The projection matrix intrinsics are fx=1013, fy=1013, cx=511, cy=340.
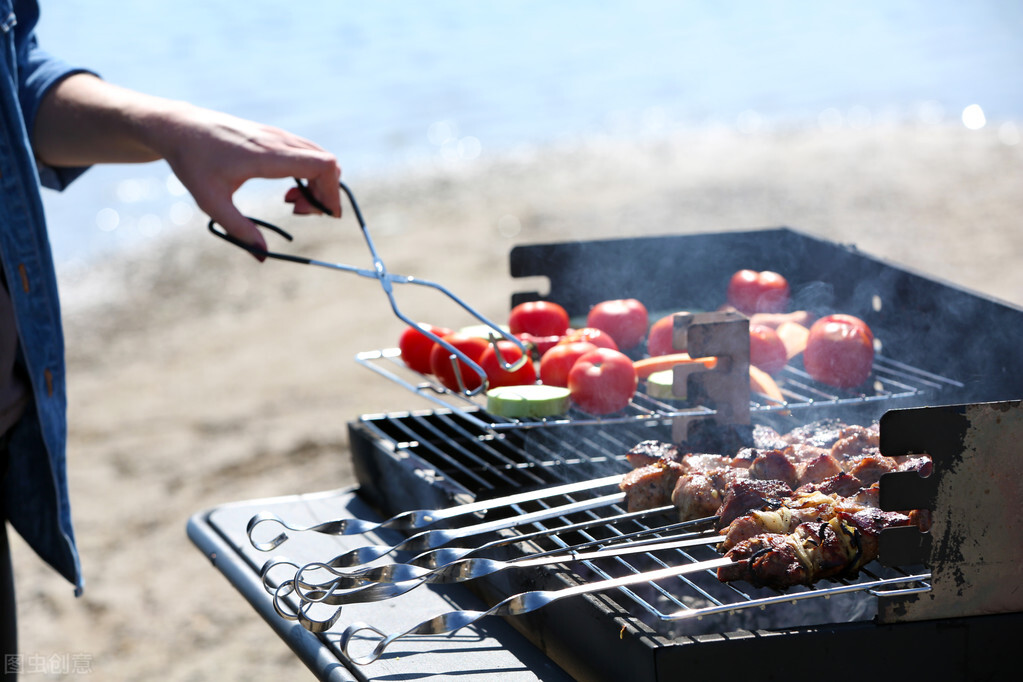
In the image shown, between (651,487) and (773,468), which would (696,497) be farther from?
(773,468)

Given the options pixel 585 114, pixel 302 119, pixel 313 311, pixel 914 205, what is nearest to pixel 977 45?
pixel 585 114

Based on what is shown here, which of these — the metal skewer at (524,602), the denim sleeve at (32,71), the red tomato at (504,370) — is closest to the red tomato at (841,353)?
the red tomato at (504,370)

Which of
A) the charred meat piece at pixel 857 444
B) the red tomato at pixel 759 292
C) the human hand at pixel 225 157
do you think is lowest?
the charred meat piece at pixel 857 444

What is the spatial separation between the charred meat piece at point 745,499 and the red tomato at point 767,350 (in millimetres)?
900

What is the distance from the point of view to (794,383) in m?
2.85

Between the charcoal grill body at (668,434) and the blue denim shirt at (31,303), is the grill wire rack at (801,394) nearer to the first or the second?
the charcoal grill body at (668,434)

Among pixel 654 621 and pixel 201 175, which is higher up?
pixel 201 175

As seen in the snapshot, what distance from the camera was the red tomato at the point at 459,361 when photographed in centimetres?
293

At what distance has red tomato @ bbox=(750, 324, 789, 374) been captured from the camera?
2.84 meters

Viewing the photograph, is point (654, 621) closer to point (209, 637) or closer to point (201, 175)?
point (201, 175)

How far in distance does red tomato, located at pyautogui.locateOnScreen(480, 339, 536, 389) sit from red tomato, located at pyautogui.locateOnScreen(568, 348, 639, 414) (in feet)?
0.80

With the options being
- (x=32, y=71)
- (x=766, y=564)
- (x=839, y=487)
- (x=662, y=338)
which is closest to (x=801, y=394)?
(x=662, y=338)

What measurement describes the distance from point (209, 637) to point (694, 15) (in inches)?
850

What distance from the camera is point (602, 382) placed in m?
2.62
